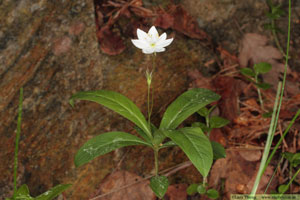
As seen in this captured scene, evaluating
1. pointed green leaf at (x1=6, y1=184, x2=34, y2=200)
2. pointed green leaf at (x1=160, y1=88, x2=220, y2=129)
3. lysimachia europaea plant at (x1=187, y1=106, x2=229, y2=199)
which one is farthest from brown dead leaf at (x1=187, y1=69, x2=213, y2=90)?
pointed green leaf at (x1=6, y1=184, x2=34, y2=200)

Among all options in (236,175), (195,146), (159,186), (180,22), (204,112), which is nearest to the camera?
(195,146)

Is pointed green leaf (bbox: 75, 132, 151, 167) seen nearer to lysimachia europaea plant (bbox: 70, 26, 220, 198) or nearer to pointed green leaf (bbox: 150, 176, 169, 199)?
lysimachia europaea plant (bbox: 70, 26, 220, 198)

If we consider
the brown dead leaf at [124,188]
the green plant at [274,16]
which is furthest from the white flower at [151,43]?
the green plant at [274,16]

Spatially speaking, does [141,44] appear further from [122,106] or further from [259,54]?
[259,54]

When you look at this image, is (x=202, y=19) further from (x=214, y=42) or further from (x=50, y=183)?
(x=50, y=183)

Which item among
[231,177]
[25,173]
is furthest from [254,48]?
[25,173]

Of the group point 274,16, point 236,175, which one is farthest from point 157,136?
point 274,16

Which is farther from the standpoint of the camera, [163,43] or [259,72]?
[259,72]
